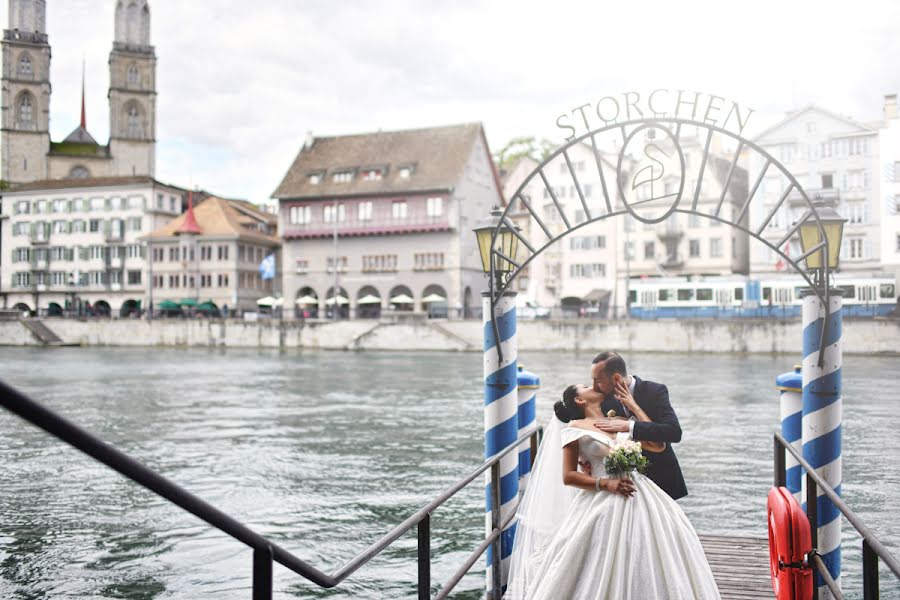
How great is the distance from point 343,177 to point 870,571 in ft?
218

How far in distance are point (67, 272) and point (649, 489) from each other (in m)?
83.9

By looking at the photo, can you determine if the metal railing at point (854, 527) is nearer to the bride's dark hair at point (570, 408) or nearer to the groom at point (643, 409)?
the groom at point (643, 409)

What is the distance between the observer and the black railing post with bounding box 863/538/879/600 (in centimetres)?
426

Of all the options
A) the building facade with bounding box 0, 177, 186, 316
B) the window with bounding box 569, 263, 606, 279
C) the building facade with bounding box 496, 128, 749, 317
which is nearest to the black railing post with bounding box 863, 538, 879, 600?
the building facade with bounding box 496, 128, 749, 317

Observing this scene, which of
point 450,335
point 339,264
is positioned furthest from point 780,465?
point 339,264

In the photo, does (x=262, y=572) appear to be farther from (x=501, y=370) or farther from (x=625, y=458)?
(x=501, y=370)

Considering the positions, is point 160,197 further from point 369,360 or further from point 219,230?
point 369,360

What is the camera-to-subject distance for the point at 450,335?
55.6 metres

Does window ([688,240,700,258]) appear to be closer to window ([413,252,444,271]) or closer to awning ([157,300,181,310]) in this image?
window ([413,252,444,271])

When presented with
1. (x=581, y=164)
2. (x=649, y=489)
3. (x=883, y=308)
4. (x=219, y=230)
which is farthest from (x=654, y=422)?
(x=219, y=230)

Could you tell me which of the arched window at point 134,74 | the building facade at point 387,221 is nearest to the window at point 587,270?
the building facade at point 387,221

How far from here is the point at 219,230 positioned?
237ft

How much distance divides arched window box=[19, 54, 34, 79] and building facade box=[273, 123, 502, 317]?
4829cm

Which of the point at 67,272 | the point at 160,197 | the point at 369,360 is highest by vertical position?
the point at 160,197
